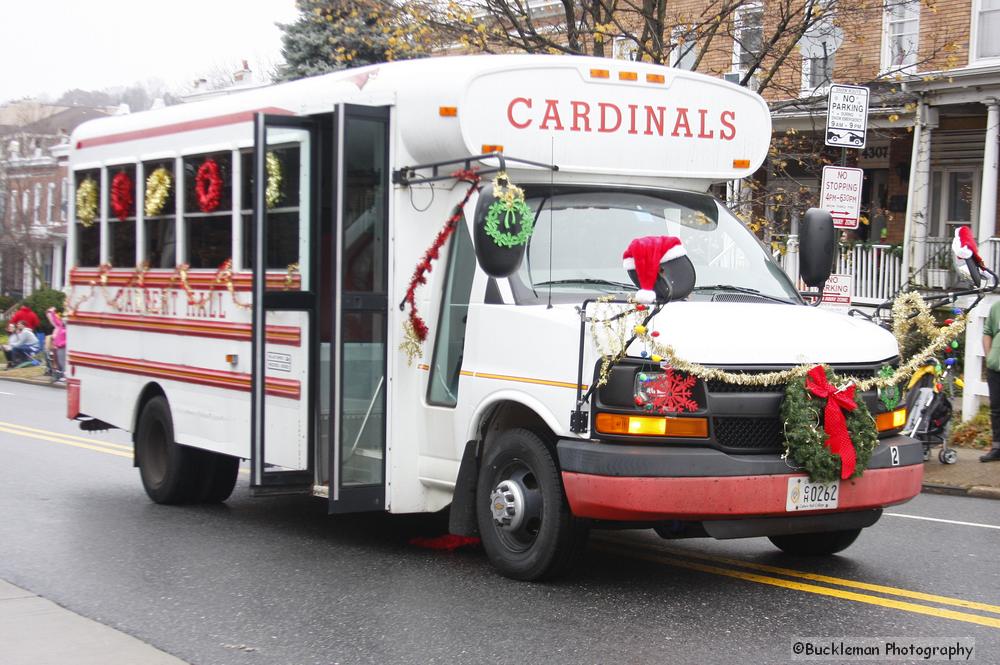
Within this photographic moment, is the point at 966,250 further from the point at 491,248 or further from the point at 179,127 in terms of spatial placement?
the point at 179,127

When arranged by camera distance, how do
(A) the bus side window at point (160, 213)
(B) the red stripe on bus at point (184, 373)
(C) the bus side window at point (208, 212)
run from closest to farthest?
(B) the red stripe on bus at point (184, 373) → (C) the bus side window at point (208, 212) → (A) the bus side window at point (160, 213)

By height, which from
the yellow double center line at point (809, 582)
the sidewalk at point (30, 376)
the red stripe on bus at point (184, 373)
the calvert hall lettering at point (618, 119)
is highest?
the calvert hall lettering at point (618, 119)

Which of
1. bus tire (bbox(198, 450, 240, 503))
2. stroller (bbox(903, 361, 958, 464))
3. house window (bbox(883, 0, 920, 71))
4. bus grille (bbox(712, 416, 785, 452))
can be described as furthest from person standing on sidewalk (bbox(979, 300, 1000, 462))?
house window (bbox(883, 0, 920, 71))

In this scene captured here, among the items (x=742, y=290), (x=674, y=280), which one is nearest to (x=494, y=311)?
(x=674, y=280)

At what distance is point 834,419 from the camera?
6.63 m

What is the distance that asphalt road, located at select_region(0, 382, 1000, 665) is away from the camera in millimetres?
6090

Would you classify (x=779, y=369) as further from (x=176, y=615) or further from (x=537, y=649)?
(x=176, y=615)

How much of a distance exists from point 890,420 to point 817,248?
1.29 meters

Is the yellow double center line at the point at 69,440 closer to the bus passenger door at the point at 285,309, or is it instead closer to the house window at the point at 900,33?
the bus passenger door at the point at 285,309

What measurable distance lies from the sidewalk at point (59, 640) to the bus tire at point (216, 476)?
3377mm

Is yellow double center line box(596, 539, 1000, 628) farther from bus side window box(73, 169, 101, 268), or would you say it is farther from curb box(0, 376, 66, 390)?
curb box(0, 376, 66, 390)

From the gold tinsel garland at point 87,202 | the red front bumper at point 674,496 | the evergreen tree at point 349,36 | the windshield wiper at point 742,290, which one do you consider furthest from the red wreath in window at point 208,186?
the evergreen tree at point 349,36

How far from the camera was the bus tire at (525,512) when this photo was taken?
6.91 meters

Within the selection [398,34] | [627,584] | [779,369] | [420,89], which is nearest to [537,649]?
[627,584]
